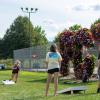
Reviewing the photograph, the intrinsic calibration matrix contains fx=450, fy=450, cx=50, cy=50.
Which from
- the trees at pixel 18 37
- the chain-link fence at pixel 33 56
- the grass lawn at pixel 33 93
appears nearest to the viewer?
the grass lawn at pixel 33 93

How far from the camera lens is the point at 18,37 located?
114 meters

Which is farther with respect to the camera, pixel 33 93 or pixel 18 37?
pixel 18 37

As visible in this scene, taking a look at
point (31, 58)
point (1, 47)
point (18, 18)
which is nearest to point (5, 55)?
point (1, 47)

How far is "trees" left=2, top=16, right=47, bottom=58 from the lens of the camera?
367 feet

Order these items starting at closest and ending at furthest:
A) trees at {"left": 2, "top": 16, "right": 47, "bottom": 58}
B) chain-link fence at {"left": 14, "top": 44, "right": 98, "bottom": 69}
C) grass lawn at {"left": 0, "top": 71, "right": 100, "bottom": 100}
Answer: grass lawn at {"left": 0, "top": 71, "right": 100, "bottom": 100}
chain-link fence at {"left": 14, "top": 44, "right": 98, "bottom": 69}
trees at {"left": 2, "top": 16, "right": 47, "bottom": 58}

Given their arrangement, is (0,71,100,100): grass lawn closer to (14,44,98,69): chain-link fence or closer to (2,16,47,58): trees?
(14,44,98,69): chain-link fence

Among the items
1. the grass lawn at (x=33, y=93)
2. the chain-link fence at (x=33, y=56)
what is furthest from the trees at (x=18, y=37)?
the grass lawn at (x=33, y=93)

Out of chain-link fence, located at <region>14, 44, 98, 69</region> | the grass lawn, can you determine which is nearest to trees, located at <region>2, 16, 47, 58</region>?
chain-link fence, located at <region>14, 44, 98, 69</region>

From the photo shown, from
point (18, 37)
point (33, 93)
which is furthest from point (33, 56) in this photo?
point (18, 37)

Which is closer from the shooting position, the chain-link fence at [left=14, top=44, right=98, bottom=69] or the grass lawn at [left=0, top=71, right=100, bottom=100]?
the grass lawn at [left=0, top=71, right=100, bottom=100]

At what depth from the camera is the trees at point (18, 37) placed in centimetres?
11188

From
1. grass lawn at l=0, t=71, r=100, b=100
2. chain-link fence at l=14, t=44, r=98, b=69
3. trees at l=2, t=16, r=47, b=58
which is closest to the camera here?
grass lawn at l=0, t=71, r=100, b=100

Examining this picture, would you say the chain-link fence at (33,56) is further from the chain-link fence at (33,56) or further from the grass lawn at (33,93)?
the grass lawn at (33,93)

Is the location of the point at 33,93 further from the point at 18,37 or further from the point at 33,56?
the point at 18,37
